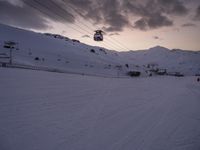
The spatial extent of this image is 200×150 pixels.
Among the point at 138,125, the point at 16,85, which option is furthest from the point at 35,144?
the point at 16,85

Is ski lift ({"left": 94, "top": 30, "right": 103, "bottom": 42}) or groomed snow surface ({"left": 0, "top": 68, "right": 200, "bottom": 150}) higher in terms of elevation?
ski lift ({"left": 94, "top": 30, "right": 103, "bottom": 42})

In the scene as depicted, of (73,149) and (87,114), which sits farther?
(87,114)

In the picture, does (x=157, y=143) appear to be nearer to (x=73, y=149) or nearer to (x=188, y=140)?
(x=188, y=140)

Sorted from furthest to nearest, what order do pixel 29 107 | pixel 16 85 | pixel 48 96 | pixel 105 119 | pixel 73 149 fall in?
1. pixel 16 85
2. pixel 48 96
3. pixel 29 107
4. pixel 105 119
5. pixel 73 149

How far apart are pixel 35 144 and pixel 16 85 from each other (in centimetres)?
1178

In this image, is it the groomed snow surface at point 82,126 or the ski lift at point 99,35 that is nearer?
the groomed snow surface at point 82,126

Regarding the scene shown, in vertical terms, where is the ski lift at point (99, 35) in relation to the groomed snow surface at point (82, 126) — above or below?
above

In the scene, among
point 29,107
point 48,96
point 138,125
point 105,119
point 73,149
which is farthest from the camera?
point 48,96

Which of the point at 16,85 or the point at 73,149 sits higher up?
the point at 16,85

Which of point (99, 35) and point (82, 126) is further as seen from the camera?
point (99, 35)

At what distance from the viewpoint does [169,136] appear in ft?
34.9

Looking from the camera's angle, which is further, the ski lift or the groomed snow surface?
the ski lift

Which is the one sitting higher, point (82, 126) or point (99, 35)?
point (99, 35)

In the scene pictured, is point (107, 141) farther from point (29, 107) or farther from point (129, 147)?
point (29, 107)
